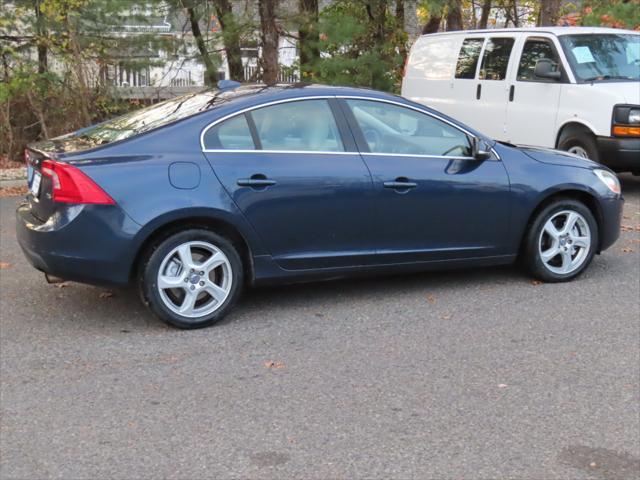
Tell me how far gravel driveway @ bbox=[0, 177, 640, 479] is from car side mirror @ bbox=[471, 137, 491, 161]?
1023mm

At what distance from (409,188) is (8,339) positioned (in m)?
2.84

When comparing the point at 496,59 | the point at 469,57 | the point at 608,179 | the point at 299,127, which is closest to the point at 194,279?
the point at 299,127

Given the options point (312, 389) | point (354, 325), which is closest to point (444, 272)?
point (354, 325)

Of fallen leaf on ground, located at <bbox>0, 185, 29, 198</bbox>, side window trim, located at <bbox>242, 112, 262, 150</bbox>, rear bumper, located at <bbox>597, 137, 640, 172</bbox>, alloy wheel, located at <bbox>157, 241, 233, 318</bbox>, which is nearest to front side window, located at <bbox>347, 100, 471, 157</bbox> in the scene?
side window trim, located at <bbox>242, 112, 262, 150</bbox>

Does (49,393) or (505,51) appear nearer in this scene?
(49,393)

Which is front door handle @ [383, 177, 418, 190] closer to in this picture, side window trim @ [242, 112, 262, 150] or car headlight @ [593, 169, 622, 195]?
side window trim @ [242, 112, 262, 150]

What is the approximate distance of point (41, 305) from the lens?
6168mm

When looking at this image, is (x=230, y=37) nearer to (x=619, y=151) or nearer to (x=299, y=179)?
(x=619, y=151)

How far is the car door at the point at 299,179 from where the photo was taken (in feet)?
18.6

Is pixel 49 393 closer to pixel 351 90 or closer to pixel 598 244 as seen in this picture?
pixel 351 90

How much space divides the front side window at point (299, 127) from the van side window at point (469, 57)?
616cm

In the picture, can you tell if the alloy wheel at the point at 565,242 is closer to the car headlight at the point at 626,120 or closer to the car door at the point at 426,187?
the car door at the point at 426,187

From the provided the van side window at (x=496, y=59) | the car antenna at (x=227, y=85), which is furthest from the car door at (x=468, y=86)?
the car antenna at (x=227, y=85)

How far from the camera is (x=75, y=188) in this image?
5297 mm
